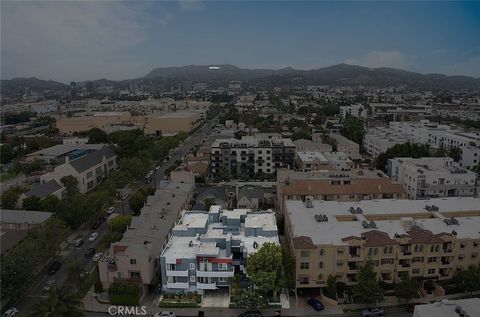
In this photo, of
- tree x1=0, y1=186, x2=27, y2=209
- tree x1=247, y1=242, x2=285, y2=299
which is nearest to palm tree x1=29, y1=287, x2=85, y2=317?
tree x1=247, y1=242, x2=285, y2=299

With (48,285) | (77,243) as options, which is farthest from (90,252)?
(48,285)

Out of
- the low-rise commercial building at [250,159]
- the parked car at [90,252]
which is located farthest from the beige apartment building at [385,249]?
the low-rise commercial building at [250,159]

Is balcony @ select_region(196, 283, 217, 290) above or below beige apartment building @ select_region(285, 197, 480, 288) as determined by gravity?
below

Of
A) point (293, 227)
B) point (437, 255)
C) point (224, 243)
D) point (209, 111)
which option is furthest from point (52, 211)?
point (209, 111)

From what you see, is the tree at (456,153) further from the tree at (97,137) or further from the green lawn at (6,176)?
the green lawn at (6,176)

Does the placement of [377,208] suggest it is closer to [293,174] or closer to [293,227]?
[293,227]

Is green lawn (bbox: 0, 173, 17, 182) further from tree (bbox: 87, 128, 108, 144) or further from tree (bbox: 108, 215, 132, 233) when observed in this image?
tree (bbox: 108, 215, 132, 233)
